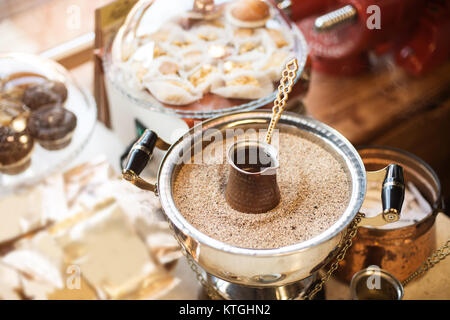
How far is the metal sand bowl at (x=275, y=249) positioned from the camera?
71 cm

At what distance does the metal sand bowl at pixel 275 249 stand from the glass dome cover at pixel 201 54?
14cm

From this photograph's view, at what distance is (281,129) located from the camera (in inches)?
36.2

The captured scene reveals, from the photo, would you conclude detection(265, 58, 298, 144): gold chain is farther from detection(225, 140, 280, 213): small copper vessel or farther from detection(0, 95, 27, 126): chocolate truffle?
detection(0, 95, 27, 126): chocolate truffle

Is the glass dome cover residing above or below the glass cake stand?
above

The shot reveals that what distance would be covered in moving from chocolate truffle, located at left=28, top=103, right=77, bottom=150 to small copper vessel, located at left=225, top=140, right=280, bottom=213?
664 mm

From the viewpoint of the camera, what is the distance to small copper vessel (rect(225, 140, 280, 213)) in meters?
0.73

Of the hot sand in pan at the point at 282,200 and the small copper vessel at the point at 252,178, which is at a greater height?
the small copper vessel at the point at 252,178

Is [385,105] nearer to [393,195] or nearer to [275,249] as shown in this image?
[393,195]

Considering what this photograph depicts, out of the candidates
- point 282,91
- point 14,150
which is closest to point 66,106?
point 14,150

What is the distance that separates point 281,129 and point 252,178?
0.23 meters

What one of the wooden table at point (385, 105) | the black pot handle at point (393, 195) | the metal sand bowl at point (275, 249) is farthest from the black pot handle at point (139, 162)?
the wooden table at point (385, 105)

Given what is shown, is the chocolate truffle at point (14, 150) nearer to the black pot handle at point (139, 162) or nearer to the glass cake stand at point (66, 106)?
the glass cake stand at point (66, 106)

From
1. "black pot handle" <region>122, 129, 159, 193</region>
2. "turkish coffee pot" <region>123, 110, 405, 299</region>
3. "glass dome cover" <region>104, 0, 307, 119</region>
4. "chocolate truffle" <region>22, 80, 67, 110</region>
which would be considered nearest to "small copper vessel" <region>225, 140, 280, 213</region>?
"turkish coffee pot" <region>123, 110, 405, 299</region>
